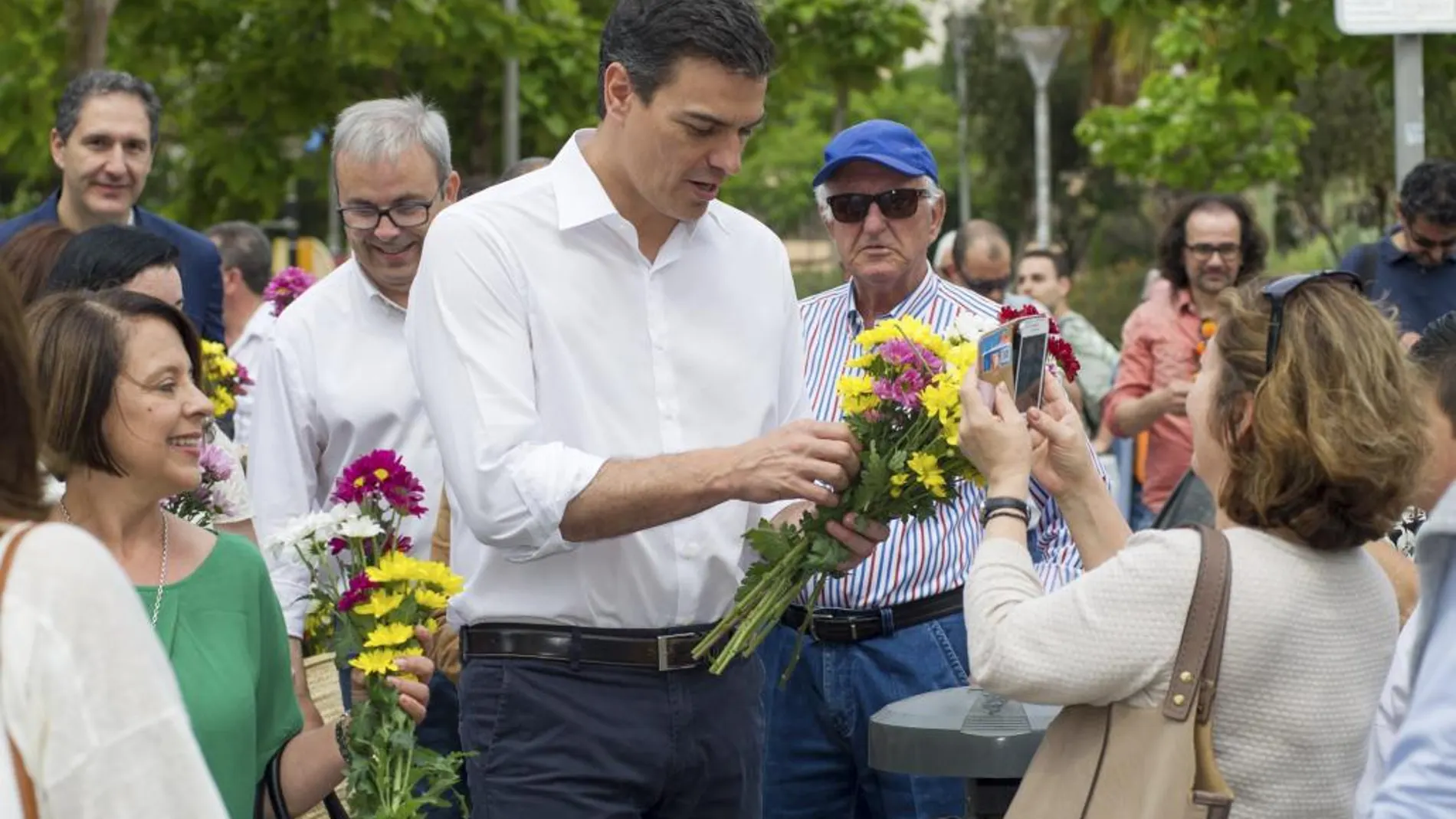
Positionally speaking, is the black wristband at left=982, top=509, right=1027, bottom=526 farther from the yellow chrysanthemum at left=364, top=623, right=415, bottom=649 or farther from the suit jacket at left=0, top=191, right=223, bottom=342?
the suit jacket at left=0, top=191, right=223, bottom=342

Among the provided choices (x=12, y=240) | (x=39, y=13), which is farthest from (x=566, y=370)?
(x=39, y=13)

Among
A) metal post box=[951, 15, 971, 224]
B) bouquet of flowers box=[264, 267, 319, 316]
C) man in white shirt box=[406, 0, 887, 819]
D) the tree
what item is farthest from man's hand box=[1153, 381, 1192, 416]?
metal post box=[951, 15, 971, 224]

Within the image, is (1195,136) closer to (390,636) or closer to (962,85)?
(962,85)

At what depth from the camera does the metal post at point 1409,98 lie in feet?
30.5

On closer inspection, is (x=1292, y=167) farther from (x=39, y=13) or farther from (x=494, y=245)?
(x=494, y=245)

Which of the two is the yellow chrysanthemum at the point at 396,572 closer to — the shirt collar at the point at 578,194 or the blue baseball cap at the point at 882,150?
the shirt collar at the point at 578,194

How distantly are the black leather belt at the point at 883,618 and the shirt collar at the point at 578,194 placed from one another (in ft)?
4.84

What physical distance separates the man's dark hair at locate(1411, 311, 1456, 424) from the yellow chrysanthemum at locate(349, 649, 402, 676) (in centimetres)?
190

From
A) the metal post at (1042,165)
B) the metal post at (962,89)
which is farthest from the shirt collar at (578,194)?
the metal post at (962,89)

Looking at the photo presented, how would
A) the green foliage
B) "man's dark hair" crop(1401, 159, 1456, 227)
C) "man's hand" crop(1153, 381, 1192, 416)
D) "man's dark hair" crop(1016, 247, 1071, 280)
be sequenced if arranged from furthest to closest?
1. the green foliage
2. "man's dark hair" crop(1016, 247, 1071, 280)
3. "man's hand" crop(1153, 381, 1192, 416)
4. "man's dark hair" crop(1401, 159, 1456, 227)

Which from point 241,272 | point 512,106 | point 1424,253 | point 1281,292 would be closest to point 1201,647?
point 1281,292

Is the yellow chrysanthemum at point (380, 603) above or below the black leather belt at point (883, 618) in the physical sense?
above

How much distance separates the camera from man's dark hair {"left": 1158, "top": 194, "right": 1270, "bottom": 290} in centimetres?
911

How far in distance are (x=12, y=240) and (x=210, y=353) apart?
0.69 m
